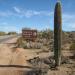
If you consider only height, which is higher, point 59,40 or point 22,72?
point 59,40

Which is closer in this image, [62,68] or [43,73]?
[43,73]

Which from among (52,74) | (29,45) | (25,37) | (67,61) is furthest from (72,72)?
(25,37)

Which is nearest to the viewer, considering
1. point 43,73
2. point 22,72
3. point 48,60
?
point 43,73

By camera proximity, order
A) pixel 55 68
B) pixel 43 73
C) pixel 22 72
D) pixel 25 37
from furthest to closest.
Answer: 1. pixel 25 37
2. pixel 55 68
3. pixel 22 72
4. pixel 43 73

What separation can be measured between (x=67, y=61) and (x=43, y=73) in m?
6.52

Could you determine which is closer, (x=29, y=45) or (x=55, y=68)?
(x=55, y=68)

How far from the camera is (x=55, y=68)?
17.0 metres

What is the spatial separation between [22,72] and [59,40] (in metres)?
3.65

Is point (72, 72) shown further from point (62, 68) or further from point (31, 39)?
point (31, 39)

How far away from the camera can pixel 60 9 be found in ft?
55.9

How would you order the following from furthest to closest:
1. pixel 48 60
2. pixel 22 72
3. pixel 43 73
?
pixel 48 60, pixel 22 72, pixel 43 73

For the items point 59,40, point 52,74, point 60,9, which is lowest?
point 52,74

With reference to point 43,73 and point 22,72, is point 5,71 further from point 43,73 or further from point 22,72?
point 43,73

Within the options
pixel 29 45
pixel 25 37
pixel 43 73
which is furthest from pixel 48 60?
pixel 25 37
